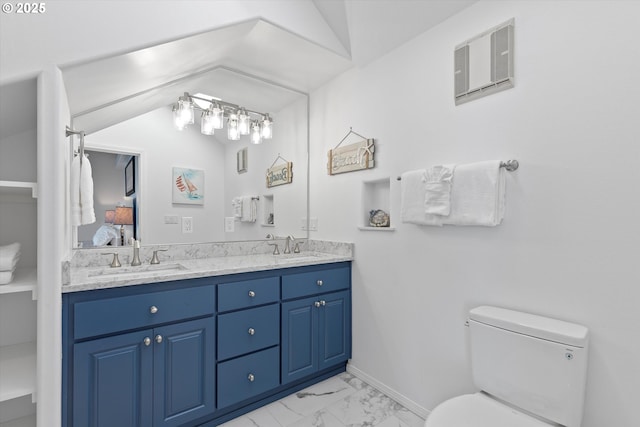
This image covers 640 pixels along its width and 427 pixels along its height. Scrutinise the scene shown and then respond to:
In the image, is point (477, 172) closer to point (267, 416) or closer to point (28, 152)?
point (267, 416)

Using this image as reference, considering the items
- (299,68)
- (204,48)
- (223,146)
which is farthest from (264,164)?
(204,48)

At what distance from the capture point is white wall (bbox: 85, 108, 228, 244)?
2.03 meters

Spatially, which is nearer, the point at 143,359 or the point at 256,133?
the point at 143,359

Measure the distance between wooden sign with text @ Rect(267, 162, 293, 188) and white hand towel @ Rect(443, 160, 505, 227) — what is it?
4.89 ft

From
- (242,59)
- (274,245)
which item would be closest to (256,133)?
(242,59)

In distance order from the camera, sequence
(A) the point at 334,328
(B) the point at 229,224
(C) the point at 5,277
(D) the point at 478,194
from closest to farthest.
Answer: (C) the point at 5,277, (D) the point at 478,194, (A) the point at 334,328, (B) the point at 229,224

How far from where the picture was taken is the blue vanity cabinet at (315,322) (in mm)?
2059

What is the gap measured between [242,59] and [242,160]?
0.74 m

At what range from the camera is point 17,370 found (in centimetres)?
129

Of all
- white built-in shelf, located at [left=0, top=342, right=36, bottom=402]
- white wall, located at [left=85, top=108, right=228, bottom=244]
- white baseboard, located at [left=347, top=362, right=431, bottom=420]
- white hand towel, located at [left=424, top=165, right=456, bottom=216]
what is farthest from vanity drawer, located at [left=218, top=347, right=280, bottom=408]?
white hand towel, located at [left=424, top=165, right=456, bottom=216]

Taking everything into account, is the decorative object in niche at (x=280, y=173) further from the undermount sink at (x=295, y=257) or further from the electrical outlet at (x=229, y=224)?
the undermount sink at (x=295, y=257)

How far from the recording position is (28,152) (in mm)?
1507

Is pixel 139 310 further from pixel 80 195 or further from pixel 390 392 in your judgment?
pixel 390 392

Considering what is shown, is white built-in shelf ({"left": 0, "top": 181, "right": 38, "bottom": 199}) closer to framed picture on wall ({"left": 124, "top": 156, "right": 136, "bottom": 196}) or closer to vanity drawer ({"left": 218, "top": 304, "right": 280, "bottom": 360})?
framed picture on wall ({"left": 124, "top": 156, "right": 136, "bottom": 196})
